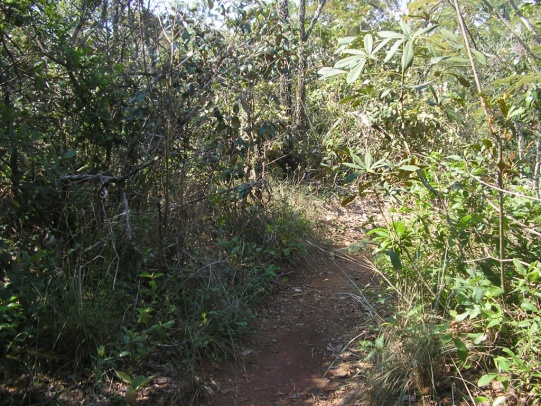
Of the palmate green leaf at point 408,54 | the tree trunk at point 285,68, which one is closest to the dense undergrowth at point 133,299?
the tree trunk at point 285,68

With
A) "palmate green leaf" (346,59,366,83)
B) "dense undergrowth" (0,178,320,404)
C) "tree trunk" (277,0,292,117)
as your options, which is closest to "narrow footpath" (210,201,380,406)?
"dense undergrowth" (0,178,320,404)

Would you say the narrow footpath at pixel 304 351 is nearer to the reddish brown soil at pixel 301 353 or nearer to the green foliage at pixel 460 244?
the reddish brown soil at pixel 301 353

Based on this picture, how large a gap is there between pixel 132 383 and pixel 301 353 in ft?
5.04

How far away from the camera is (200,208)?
511cm

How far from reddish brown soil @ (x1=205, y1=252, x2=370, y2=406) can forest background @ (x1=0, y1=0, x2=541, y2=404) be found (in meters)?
0.24

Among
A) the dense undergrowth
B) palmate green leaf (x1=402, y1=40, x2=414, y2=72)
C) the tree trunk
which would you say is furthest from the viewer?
the tree trunk

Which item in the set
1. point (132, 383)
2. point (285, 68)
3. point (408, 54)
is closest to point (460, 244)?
point (408, 54)

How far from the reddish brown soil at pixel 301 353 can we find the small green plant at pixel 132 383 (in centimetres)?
56

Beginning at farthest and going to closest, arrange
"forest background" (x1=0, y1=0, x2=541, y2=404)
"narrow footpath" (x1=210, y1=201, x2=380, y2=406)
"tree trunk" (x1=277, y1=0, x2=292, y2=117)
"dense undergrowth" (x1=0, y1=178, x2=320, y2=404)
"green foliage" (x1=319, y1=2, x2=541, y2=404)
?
"tree trunk" (x1=277, y1=0, x2=292, y2=117) < "narrow footpath" (x1=210, y1=201, x2=380, y2=406) < "dense undergrowth" (x1=0, y1=178, x2=320, y2=404) < "forest background" (x1=0, y1=0, x2=541, y2=404) < "green foliage" (x1=319, y1=2, x2=541, y2=404)

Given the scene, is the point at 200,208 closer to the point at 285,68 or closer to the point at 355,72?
the point at 285,68

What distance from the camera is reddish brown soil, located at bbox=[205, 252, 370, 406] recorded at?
3875mm

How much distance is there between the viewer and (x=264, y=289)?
5191mm

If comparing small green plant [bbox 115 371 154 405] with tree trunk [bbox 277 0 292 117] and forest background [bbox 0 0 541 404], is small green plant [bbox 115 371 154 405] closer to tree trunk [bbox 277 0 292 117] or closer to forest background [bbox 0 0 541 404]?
forest background [bbox 0 0 541 404]

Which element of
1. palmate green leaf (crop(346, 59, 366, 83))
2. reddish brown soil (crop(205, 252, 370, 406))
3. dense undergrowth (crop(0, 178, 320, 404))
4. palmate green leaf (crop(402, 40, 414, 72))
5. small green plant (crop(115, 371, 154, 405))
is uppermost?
palmate green leaf (crop(402, 40, 414, 72))
